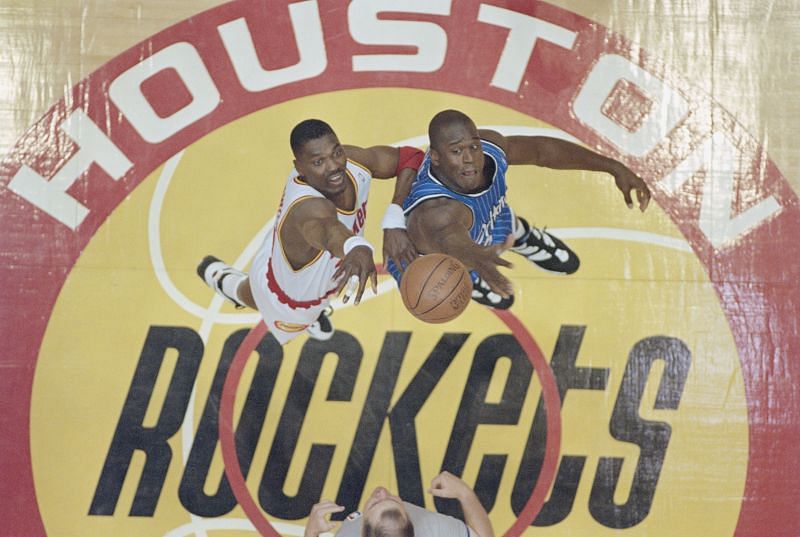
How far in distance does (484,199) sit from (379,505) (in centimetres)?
129

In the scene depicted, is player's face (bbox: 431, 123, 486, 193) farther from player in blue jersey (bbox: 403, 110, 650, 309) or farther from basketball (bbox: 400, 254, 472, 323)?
basketball (bbox: 400, 254, 472, 323)

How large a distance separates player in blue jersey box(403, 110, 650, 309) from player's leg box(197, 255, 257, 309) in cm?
73

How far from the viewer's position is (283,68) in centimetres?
409

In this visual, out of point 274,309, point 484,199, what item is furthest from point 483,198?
point 274,309

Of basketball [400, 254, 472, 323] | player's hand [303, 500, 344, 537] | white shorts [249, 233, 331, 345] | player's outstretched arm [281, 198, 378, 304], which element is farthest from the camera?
white shorts [249, 233, 331, 345]

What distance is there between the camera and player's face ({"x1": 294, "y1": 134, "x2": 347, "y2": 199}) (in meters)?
3.83

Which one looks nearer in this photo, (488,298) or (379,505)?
(379,505)

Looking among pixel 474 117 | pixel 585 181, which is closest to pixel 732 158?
pixel 585 181

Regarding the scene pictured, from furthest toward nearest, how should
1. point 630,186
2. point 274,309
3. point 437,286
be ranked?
1. point 630,186
2. point 274,309
3. point 437,286

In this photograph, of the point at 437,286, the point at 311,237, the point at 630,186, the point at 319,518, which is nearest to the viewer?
the point at 437,286

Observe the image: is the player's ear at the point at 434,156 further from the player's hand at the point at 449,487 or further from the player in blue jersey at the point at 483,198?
the player's hand at the point at 449,487

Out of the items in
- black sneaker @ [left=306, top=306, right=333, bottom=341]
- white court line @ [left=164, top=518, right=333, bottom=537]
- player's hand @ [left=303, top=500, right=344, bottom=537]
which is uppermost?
black sneaker @ [left=306, top=306, right=333, bottom=341]

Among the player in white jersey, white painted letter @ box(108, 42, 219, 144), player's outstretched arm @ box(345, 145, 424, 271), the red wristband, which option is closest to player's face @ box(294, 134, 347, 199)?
the player in white jersey

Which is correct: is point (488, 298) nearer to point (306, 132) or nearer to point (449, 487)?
point (449, 487)
